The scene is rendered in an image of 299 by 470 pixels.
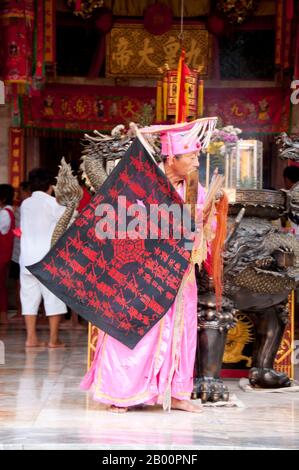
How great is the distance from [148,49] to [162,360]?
26.8 ft

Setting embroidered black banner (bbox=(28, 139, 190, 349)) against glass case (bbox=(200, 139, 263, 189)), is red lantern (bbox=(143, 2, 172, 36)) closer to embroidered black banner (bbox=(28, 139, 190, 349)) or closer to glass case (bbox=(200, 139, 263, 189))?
glass case (bbox=(200, 139, 263, 189))

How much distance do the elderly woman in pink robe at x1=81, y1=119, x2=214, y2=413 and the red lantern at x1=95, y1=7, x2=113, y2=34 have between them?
309 inches

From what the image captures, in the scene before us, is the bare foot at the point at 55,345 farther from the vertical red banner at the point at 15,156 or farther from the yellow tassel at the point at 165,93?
the vertical red banner at the point at 15,156

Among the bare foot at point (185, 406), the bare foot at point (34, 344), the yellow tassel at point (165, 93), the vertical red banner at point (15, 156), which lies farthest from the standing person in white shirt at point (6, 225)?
→ the bare foot at point (185, 406)

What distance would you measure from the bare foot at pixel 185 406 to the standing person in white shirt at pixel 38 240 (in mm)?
3236

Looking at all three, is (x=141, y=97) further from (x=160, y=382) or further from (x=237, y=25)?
(x=160, y=382)

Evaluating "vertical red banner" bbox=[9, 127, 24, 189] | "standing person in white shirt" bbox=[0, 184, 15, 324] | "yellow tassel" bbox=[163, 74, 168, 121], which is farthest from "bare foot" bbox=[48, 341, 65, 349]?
"vertical red banner" bbox=[9, 127, 24, 189]

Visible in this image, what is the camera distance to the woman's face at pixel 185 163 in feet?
18.5

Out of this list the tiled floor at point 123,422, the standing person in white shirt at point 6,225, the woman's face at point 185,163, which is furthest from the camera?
the standing person in white shirt at point 6,225

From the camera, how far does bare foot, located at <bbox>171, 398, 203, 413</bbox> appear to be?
218 inches

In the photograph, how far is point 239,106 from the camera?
43.1 ft

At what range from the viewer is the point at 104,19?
13.2 metres

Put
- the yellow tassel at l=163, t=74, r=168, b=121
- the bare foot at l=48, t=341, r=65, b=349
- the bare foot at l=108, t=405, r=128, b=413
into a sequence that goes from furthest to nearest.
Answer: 1. the bare foot at l=48, t=341, r=65, b=349
2. the yellow tassel at l=163, t=74, r=168, b=121
3. the bare foot at l=108, t=405, r=128, b=413

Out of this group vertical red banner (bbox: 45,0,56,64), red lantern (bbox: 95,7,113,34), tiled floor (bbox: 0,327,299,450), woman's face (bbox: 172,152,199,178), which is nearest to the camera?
tiled floor (bbox: 0,327,299,450)
